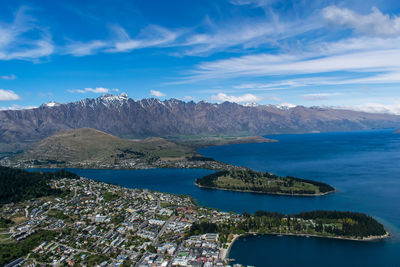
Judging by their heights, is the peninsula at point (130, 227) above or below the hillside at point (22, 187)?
below

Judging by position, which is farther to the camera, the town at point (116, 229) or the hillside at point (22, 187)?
the hillside at point (22, 187)

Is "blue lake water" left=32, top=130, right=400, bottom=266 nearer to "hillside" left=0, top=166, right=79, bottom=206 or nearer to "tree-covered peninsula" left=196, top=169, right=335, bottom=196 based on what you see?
"tree-covered peninsula" left=196, top=169, right=335, bottom=196

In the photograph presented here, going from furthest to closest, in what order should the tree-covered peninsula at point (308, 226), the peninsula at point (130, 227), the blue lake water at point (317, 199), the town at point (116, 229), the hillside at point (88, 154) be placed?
1. the hillside at point (88, 154)
2. the tree-covered peninsula at point (308, 226)
3. the blue lake water at point (317, 199)
4. the peninsula at point (130, 227)
5. the town at point (116, 229)

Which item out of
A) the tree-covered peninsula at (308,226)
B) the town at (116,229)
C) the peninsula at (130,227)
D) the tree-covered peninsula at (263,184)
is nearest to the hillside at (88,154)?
the tree-covered peninsula at (263,184)

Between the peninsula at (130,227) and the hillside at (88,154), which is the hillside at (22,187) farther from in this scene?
the hillside at (88,154)

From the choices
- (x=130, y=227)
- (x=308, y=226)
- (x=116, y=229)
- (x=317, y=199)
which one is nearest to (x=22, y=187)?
(x=116, y=229)

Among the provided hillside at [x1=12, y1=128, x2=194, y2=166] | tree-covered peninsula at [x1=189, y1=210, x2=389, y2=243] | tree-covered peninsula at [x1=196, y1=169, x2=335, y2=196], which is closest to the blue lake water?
tree-covered peninsula at [x1=189, y1=210, x2=389, y2=243]
